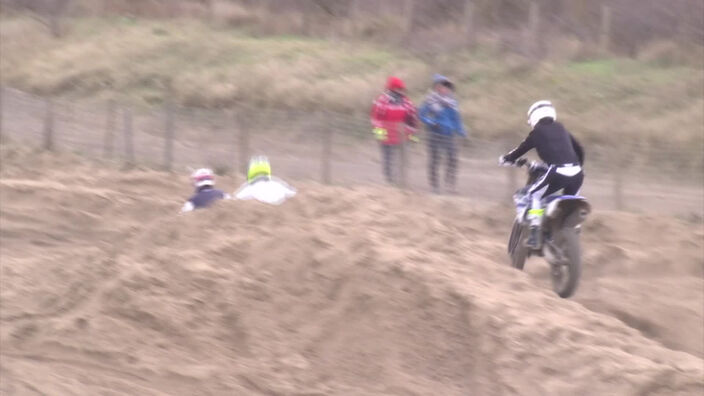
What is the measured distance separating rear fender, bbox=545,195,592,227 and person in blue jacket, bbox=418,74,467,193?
5.19 metres

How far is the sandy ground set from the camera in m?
7.40

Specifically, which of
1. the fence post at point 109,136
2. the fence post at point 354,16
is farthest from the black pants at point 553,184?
the fence post at point 354,16

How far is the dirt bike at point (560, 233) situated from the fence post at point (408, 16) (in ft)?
57.8

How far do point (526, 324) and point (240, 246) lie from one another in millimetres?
2910

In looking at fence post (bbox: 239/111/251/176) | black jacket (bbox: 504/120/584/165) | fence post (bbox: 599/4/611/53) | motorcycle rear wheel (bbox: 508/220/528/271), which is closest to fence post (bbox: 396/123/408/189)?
fence post (bbox: 239/111/251/176)

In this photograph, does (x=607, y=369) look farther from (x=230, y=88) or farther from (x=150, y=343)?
(x=230, y=88)

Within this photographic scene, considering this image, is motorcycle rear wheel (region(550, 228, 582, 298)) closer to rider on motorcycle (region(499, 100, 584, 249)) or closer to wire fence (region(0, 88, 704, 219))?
rider on motorcycle (region(499, 100, 584, 249))

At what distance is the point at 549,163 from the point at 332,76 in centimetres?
1486

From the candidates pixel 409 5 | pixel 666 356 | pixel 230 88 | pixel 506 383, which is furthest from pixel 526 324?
pixel 409 5

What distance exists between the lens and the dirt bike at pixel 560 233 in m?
9.40

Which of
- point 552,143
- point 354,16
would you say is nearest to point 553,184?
point 552,143

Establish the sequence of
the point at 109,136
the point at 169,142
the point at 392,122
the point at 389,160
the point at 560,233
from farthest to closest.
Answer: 1. the point at 109,136
2. the point at 169,142
3. the point at 389,160
4. the point at 392,122
5. the point at 560,233

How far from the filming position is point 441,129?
14.9 meters

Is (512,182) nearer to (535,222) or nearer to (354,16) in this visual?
(535,222)
